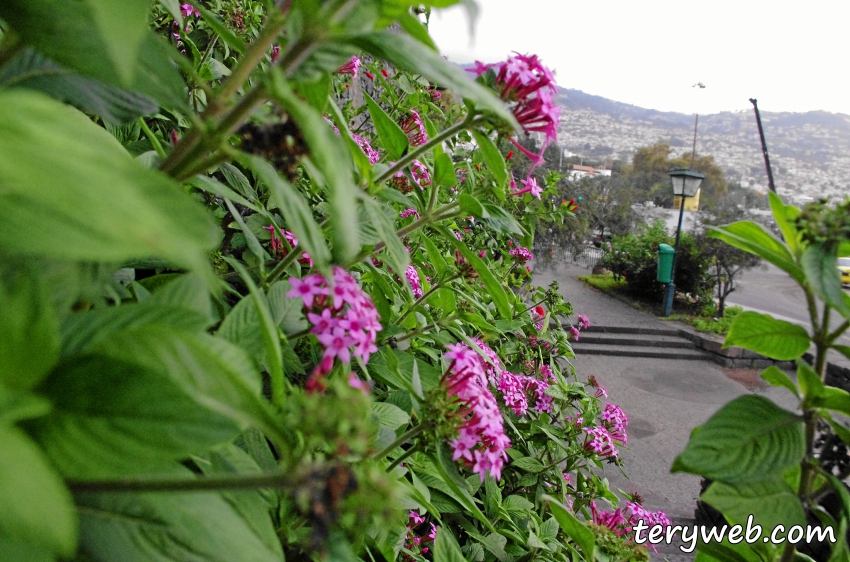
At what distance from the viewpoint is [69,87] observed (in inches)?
16.6

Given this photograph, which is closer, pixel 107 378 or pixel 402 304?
pixel 107 378

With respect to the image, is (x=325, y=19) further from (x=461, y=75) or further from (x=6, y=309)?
(x=6, y=309)

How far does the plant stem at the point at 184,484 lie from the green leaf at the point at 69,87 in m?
0.32

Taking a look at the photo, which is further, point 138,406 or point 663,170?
point 663,170

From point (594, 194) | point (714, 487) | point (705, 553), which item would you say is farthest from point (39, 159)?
point (594, 194)

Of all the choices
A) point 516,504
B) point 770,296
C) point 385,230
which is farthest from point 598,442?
point 770,296

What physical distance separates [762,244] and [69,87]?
0.74 m

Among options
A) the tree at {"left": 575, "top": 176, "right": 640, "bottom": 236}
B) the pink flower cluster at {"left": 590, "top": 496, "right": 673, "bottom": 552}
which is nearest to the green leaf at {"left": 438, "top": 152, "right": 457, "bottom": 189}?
the pink flower cluster at {"left": 590, "top": 496, "right": 673, "bottom": 552}

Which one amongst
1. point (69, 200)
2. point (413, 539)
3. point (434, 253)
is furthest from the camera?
point (413, 539)

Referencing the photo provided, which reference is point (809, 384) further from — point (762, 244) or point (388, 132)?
point (388, 132)

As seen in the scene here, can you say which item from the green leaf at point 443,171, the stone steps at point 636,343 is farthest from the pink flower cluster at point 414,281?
the stone steps at point 636,343

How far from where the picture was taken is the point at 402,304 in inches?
54.2

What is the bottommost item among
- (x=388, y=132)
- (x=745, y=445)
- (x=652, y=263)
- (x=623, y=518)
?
(x=652, y=263)

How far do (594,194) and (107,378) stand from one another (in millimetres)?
16721
